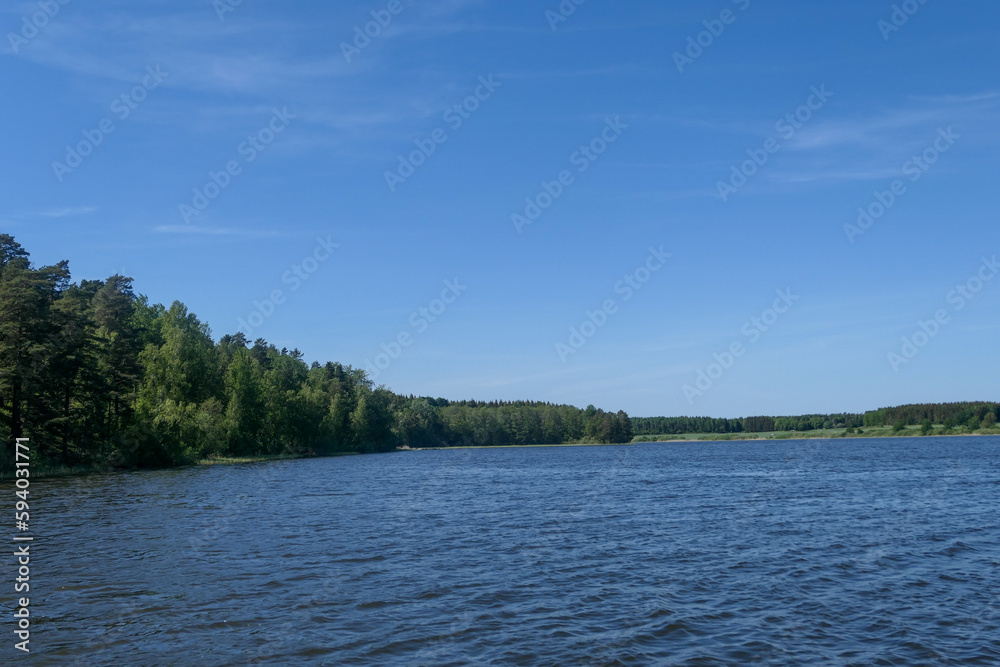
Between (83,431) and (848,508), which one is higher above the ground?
(83,431)

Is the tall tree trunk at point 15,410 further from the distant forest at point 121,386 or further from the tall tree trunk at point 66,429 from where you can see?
the tall tree trunk at point 66,429

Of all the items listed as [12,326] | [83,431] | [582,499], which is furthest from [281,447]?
[582,499]

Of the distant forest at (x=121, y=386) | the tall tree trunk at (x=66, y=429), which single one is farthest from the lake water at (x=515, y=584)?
the tall tree trunk at (x=66, y=429)

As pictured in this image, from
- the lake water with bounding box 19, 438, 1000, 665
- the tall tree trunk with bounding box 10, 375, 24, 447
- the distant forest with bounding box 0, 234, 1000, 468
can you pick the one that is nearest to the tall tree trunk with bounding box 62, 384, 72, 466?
the distant forest with bounding box 0, 234, 1000, 468

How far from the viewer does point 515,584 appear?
21.0m

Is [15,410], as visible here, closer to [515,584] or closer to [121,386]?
[121,386]

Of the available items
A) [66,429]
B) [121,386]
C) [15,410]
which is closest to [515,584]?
[15,410]

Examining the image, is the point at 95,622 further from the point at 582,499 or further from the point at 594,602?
the point at 582,499

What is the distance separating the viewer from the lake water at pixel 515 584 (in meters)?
14.9

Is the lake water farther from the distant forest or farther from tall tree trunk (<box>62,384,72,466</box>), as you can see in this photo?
tall tree trunk (<box>62,384,72,466</box>)

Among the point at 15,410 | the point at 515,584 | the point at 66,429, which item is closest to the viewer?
the point at 515,584

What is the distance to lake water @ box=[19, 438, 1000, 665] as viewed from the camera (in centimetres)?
1488

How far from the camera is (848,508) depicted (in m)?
41.2

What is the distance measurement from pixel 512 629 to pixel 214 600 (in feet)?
29.1
